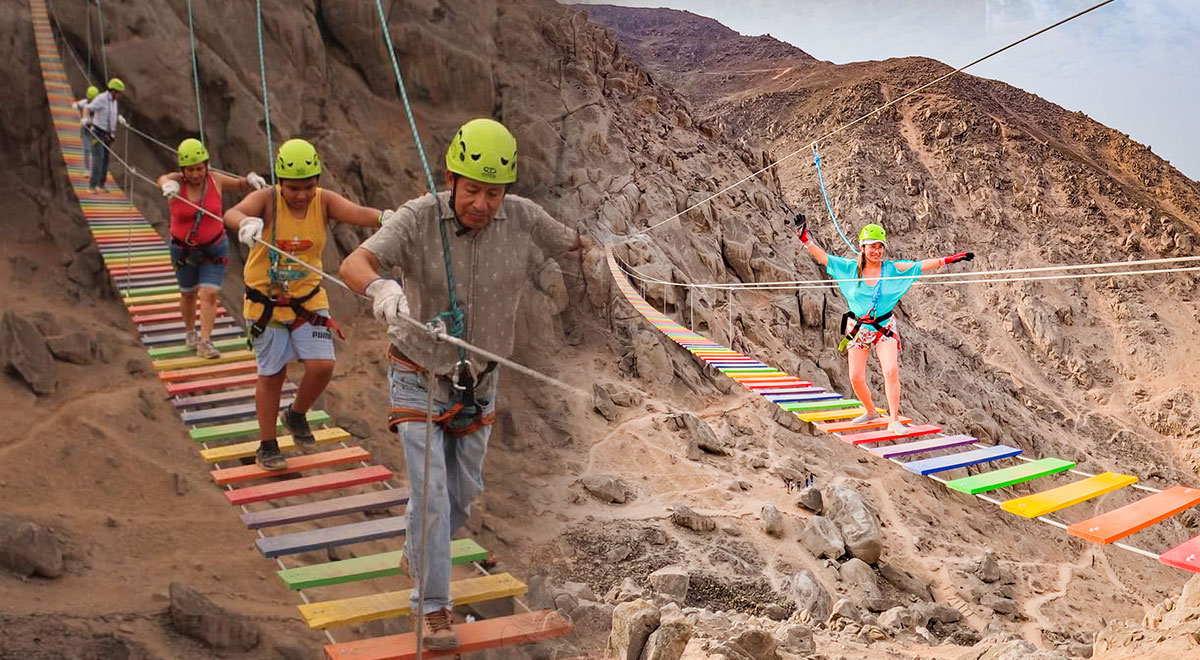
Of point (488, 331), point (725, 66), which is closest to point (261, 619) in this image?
point (488, 331)

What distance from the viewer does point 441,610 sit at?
120 inches

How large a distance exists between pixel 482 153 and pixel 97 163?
309 inches

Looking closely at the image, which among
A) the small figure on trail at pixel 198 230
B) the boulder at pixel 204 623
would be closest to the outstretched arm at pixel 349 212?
the small figure on trail at pixel 198 230

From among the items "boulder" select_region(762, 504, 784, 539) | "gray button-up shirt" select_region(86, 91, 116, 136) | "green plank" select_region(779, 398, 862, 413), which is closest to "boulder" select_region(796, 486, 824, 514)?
"boulder" select_region(762, 504, 784, 539)

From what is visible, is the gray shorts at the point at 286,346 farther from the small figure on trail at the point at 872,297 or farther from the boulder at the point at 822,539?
the boulder at the point at 822,539

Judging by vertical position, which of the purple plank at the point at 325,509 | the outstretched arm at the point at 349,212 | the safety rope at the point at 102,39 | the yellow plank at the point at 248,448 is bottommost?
the purple plank at the point at 325,509

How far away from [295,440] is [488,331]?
210 centimetres

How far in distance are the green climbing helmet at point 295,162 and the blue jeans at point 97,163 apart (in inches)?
238

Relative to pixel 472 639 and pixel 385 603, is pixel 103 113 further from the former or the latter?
pixel 472 639

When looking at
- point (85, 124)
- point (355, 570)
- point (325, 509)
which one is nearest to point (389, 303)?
point (355, 570)

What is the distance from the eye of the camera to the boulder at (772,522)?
7480 millimetres

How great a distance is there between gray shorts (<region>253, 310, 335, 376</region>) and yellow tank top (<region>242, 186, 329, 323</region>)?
0.23 ft

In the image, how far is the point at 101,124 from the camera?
8.83 meters

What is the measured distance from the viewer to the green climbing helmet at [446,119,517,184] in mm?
2789
